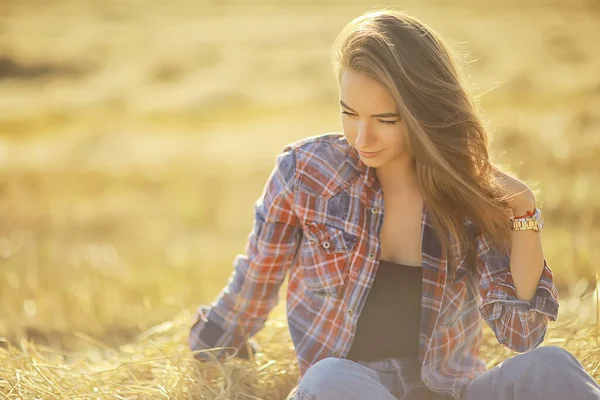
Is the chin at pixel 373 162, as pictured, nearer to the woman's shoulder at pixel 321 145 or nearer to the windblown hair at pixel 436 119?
the windblown hair at pixel 436 119

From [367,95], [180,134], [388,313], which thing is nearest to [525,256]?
[388,313]

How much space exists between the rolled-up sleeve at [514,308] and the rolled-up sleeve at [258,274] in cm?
65

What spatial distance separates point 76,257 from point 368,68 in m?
3.97

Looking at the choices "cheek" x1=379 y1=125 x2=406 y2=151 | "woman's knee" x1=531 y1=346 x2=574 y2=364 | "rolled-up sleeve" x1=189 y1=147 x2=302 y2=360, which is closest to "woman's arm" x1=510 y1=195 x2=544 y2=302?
"woman's knee" x1=531 y1=346 x2=574 y2=364

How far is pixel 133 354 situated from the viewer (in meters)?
3.41

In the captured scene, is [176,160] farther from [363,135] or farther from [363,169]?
[363,135]

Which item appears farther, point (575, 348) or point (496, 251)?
point (575, 348)

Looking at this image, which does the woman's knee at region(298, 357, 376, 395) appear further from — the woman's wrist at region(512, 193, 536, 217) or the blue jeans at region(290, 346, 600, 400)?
the woman's wrist at region(512, 193, 536, 217)

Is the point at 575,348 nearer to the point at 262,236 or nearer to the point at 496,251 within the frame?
the point at 496,251

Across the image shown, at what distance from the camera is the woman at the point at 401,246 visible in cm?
250

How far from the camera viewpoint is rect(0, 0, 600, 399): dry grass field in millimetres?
3352

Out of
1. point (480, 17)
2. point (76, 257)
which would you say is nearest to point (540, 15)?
point (480, 17)

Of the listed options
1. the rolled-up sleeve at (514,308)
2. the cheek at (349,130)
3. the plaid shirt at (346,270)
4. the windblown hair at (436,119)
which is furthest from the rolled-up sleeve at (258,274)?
the rolled-up sleeve at (514,308)

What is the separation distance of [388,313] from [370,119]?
0.65 meters
